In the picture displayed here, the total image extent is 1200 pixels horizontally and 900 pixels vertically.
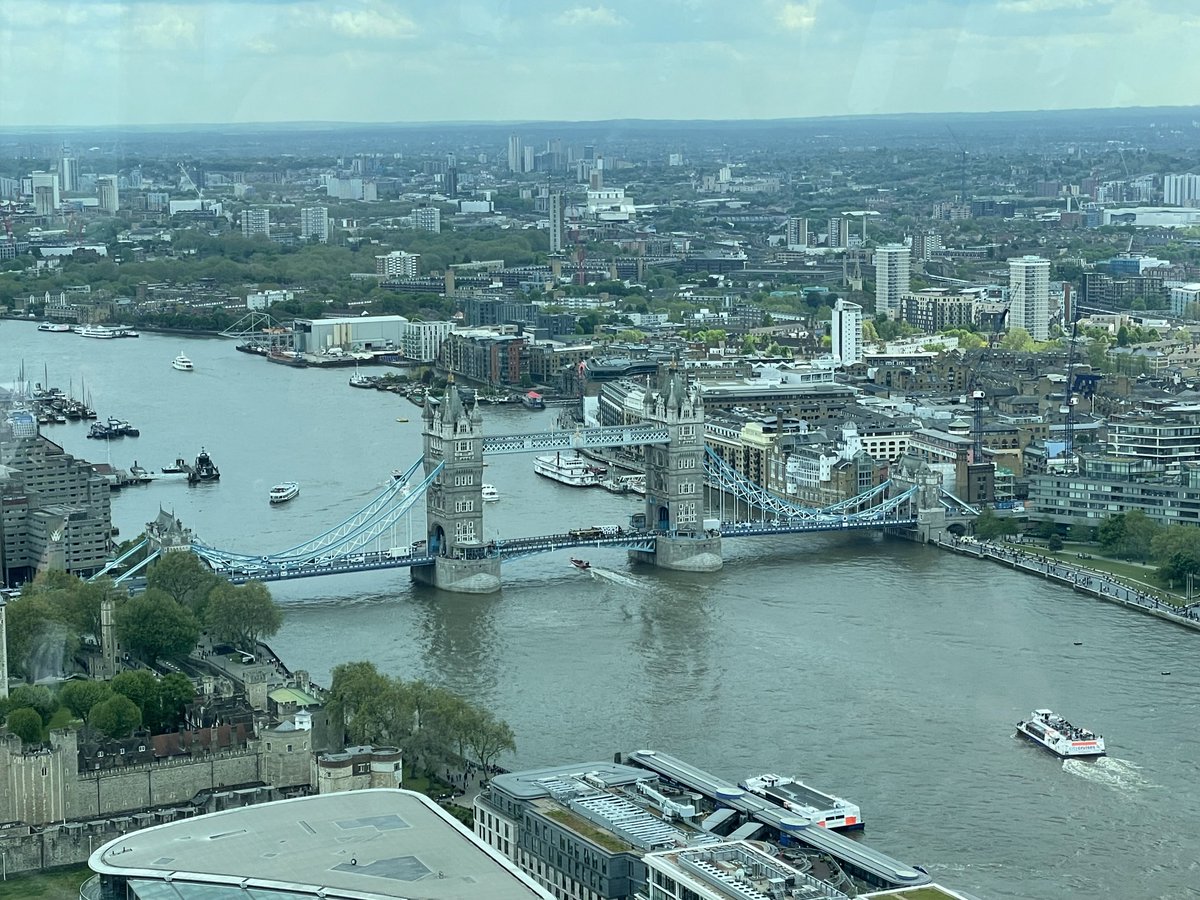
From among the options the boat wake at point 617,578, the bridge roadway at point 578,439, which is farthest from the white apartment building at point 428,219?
the boat wake at point 617,578

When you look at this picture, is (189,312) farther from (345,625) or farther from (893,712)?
(893,712)

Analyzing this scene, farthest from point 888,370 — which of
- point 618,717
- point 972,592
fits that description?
point 618,717

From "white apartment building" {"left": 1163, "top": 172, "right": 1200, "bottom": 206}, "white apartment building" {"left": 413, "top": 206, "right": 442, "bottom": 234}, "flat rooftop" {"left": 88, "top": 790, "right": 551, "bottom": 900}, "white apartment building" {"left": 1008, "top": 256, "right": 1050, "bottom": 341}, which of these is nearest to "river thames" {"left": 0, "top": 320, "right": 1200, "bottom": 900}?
"flat rooftop" {"left": 88, "top": 790, "right": 551, "bottom": 900}

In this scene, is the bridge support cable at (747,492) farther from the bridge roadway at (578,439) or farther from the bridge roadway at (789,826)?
the bridge roadway at (789,826)

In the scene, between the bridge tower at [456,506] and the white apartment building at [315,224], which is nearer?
the bridge tower at [456,506]

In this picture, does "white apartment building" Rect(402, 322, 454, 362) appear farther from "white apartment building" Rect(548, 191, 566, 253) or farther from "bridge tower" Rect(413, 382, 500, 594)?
"bridge tower" Rect(413, 382, 500, 594)

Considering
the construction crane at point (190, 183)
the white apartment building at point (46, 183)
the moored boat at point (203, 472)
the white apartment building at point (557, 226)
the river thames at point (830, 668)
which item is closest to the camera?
the river thames at point (830, 668)

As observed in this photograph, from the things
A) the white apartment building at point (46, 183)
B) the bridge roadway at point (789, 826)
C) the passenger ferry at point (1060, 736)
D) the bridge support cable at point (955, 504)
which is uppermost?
the white apartment building at point (46, 183)
